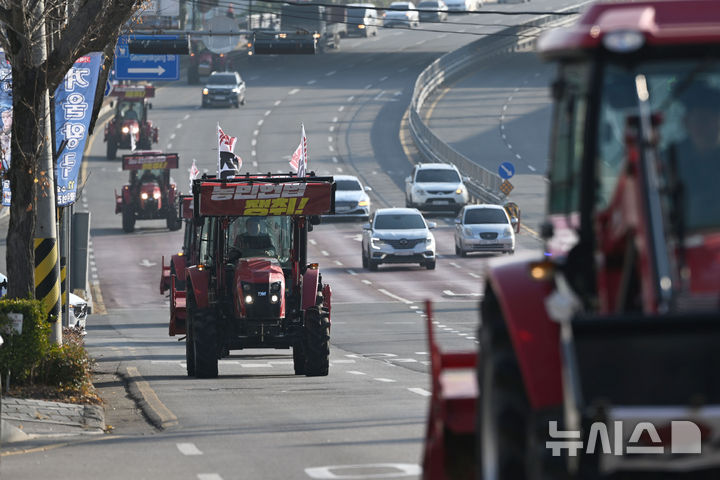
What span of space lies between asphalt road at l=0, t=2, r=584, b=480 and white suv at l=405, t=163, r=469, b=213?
1220 millimetres

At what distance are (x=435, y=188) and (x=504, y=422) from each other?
48.3 meters

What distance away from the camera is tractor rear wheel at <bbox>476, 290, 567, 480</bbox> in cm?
576

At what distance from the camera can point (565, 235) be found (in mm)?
6676

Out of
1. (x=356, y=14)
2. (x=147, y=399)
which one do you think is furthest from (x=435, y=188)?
(x=356, y=14)

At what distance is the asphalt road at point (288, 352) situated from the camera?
41.8 feet

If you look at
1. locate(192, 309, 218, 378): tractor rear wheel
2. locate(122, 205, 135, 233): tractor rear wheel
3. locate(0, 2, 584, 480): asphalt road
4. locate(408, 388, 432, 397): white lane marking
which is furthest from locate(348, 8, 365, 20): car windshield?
locate(408, 388, 432, 397): white lane marking

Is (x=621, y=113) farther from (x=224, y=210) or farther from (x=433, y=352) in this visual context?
(x=224, y=210)

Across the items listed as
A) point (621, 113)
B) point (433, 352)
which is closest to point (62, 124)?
point (433, 352)

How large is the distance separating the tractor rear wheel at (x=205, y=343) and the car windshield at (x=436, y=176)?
33.8 m

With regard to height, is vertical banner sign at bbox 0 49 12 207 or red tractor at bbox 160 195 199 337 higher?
vertical banner sign at bbox 0 49 12 207

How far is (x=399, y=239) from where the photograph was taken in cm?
4353

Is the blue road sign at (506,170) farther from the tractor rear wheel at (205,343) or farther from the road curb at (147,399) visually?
the tractor rear wheel at (205,343)

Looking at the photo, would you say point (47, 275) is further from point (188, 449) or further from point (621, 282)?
point (621, 282)

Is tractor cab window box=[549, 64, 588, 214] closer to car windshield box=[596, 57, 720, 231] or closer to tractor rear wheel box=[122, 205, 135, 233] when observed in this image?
car windshield box=[596, 57, 720, 231]
